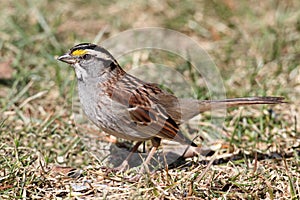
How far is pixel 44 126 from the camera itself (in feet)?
16.6

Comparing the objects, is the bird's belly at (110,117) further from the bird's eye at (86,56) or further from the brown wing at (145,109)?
the bird's eye at (86,56)

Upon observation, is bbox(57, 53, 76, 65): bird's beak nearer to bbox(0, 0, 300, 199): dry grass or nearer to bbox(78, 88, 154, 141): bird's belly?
bbox(78, 88, 154, 141): bird's belly

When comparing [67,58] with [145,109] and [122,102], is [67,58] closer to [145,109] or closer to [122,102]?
[122,102]

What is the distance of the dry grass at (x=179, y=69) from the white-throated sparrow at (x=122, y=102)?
13.0 inches

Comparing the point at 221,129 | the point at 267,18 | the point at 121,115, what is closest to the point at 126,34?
the point at 267,18

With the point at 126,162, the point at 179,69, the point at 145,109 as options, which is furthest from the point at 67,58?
the point at 179,69

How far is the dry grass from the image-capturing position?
402cm

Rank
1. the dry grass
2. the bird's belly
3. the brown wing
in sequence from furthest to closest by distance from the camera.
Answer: the brown wing
the bird's belly
the dry grass

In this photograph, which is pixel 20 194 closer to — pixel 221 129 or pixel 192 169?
pixel 192 169

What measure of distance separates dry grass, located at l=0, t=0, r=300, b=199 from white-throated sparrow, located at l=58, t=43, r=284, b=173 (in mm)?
331

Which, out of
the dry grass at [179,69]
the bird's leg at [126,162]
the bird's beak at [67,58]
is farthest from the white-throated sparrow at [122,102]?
the dry grass at [179,69]

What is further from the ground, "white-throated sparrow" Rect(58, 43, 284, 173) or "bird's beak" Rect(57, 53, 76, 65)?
"bird's beak" Rect(57, 53, 76, 65)

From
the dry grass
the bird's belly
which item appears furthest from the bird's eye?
the dry grass

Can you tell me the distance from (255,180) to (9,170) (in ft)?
5.81
